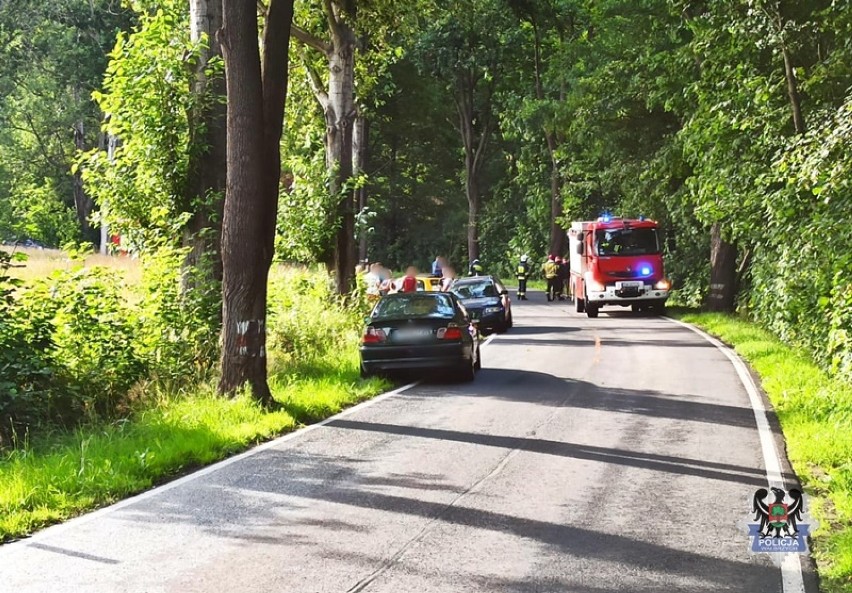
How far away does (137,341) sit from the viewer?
14.1 meters

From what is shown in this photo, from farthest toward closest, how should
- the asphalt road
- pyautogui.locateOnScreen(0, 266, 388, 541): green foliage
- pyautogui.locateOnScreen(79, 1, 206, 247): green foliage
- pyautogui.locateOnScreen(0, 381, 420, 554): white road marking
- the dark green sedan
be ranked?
the dark green sedan
pyautogui.locateOnScreen(79, 1, 206, 247): green foliage
pyautogui.locateOnScreen(0, 266, 388, 541): green foliage
pyautogui.locateOnScreen(0, 381, 420, 554): white road marking
the asphalt road

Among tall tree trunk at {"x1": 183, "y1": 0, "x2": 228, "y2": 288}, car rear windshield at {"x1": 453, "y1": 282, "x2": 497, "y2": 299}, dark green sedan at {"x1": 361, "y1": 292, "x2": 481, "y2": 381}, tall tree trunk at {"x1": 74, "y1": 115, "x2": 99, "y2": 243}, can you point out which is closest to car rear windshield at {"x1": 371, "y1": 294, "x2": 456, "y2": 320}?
dark green sedan at {"x1": 361, "y1": 292, "x2": 481, "y2": 381}

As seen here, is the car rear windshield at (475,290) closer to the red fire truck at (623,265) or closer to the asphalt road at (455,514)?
the red fire truck at (623,265)

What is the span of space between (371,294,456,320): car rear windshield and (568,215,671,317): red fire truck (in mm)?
16884

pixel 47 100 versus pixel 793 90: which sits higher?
pixel 47 100

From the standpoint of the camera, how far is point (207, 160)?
52.7ft

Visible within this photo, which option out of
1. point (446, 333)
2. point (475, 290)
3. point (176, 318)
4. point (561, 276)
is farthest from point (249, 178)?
point (561, 276)

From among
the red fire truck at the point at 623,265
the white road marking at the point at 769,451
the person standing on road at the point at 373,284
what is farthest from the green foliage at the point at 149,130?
the red fire truck at the point at 623,265

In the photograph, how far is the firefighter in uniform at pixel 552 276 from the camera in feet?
145

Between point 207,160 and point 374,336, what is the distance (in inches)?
147

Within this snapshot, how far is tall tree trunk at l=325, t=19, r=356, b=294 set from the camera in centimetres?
2323

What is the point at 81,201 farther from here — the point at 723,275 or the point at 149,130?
the point at 149,130

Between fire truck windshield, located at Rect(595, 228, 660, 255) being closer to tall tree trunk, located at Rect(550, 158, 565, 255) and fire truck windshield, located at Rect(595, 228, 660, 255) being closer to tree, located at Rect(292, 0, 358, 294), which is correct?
tree, located at Rect(292, 0, 358, 294)

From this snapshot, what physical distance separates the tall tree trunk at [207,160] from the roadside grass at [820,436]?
8.47m
